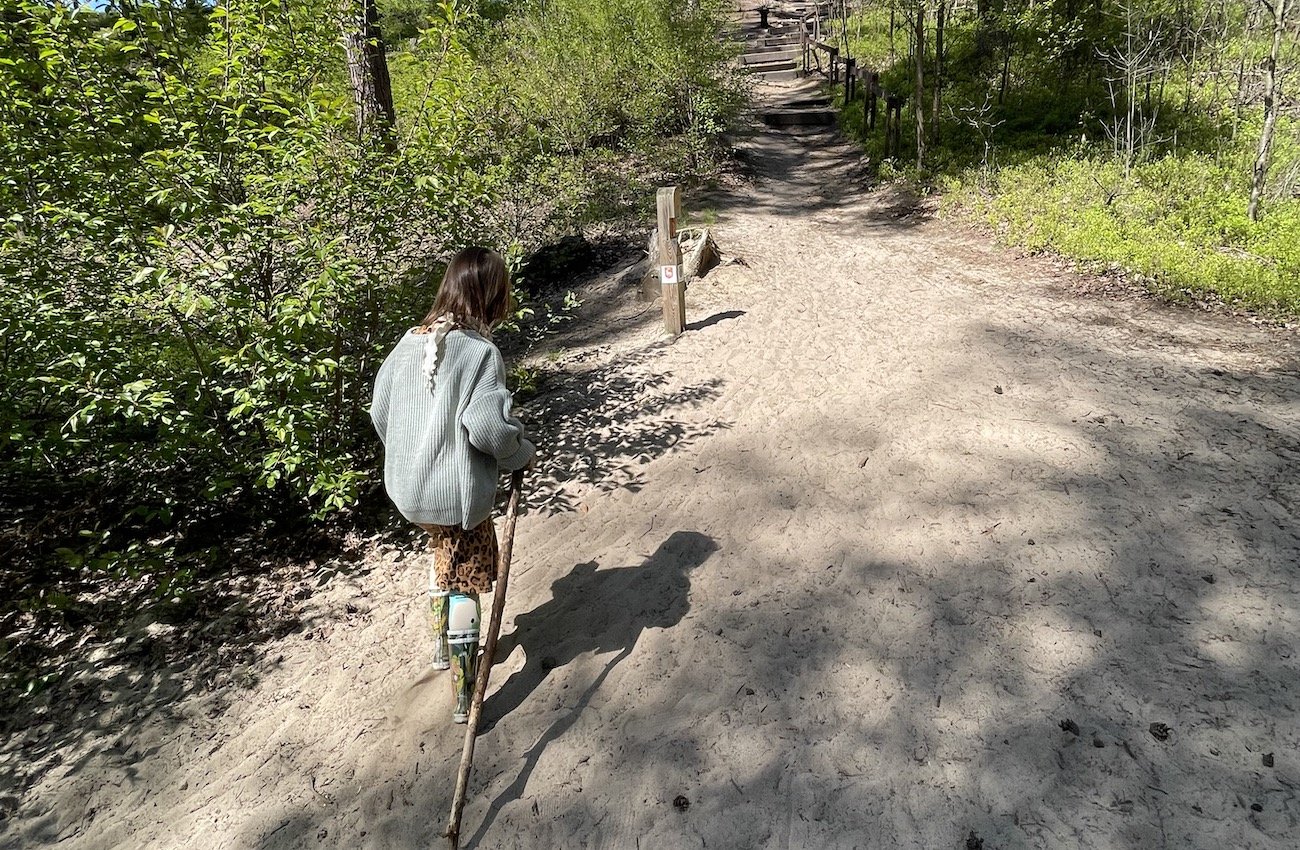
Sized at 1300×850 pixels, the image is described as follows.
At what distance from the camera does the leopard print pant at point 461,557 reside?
2932mm

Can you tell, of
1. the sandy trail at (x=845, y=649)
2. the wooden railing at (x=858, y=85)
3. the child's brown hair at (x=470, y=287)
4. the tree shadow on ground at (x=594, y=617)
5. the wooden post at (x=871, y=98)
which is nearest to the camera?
the sandy trail at (x=845, y=649)

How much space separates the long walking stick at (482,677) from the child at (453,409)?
0.63 feet

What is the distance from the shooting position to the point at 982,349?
585 cm

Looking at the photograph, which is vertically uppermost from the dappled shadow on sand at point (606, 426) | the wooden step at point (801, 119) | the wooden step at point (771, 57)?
the wooden step at point (771, 57)

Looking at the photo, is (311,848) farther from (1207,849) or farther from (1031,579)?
(1031,579)

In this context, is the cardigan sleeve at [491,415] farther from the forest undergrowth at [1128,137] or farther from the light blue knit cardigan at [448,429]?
the forest undergrowth at [1128,137]

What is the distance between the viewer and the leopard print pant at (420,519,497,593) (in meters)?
2.93

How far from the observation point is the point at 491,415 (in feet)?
8.66

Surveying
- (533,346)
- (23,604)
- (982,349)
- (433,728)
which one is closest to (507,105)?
(533,346)

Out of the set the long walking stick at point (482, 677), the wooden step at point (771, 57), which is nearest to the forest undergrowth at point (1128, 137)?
the long walking stick at point (482, 677)

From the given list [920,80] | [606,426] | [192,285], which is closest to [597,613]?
[606,426]

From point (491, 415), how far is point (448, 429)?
18cm

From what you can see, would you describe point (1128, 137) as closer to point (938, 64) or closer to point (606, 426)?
point (938, 64)

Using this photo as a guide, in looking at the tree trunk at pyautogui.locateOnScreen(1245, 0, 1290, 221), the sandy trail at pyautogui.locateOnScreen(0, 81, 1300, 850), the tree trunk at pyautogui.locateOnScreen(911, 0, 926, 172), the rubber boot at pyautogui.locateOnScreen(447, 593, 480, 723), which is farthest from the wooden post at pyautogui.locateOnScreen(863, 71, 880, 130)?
the rubber boot at pyautogui.locateOnScreen(447, 593, 480, 723)
